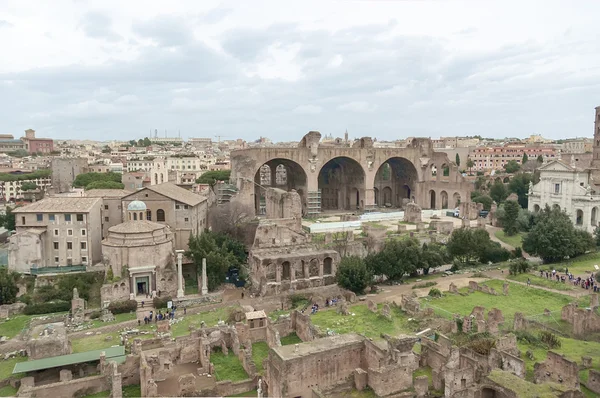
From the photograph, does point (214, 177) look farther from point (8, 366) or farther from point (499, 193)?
point (8, 366)

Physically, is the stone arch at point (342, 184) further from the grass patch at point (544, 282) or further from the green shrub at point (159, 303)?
the green shrub at point (159, 303)

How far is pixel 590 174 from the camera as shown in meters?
51.7

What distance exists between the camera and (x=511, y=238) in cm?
4919

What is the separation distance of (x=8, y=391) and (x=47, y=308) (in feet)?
33.3

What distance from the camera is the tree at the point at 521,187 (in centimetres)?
6659

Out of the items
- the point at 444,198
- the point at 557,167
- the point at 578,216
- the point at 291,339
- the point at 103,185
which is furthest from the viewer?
the point at 444,198

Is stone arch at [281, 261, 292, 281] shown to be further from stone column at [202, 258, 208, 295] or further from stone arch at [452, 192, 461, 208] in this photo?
stone arch at [452, 192, 461, 208]

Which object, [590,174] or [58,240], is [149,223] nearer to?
[58,240]

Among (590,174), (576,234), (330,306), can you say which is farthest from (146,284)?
(590,174)

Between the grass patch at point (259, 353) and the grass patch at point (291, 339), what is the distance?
0.98 m

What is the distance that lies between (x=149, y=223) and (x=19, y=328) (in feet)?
35.0

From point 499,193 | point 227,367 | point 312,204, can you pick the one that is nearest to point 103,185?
point 312,204

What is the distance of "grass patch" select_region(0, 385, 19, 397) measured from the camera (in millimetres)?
20734

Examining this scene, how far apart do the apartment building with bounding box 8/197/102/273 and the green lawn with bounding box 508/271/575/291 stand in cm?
3155
